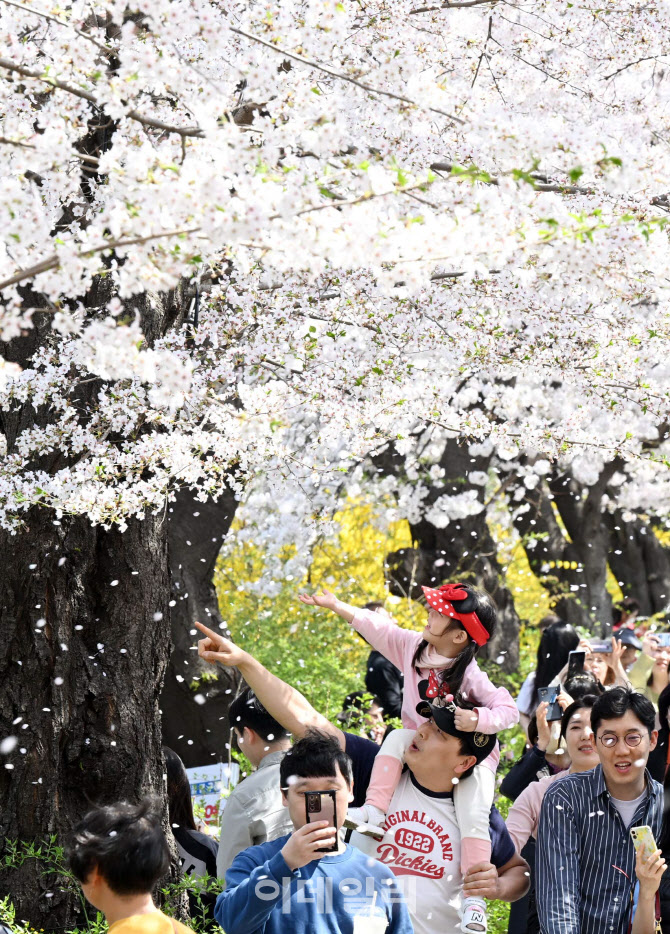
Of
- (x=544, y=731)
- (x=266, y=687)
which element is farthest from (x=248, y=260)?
(x=544, y=731)

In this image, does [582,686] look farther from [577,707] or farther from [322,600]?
[322,600]

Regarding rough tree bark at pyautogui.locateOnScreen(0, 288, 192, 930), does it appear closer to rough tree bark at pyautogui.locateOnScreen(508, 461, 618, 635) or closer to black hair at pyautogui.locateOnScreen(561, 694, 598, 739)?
black hair at pyautogui.locateOnScreen(561, 694, 598, 739)

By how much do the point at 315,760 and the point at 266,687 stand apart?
691mm

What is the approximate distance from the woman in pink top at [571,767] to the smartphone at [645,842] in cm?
78

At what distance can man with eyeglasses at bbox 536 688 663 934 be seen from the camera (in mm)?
3096

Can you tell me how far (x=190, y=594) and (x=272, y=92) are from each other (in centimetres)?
417

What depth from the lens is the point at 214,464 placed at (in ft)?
14.0

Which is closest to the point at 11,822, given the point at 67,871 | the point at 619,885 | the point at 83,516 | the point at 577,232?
the point at 67,871

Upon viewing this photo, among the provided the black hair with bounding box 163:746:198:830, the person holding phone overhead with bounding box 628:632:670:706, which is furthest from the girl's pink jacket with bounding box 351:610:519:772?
the person holding phone overhead with bounding box 628:632:670:706

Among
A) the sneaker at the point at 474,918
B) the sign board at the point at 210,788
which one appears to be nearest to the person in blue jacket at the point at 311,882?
the sneaker at the point at 474,918

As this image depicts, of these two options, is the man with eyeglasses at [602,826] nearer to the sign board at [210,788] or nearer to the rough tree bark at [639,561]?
the sign board at [210,788]

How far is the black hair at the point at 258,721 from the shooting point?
144 inches

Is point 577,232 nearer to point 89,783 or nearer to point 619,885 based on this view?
point 619,885

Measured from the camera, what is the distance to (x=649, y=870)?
2912 mm
